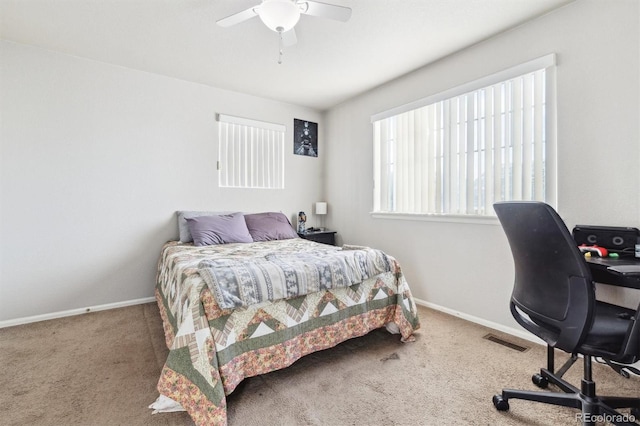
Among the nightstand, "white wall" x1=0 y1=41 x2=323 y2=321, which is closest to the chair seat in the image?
the nightstand

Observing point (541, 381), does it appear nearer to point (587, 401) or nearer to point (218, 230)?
point (587, 401)

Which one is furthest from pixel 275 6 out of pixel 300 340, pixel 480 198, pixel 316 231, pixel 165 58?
pixel 316 231

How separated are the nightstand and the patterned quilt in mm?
1667

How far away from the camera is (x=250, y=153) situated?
3.93 m

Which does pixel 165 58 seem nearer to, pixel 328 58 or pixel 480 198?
pixel 328 58

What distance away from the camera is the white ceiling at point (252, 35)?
2.15 meters

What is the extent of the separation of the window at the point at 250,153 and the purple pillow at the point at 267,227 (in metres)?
0.53

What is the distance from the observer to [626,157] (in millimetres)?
1862

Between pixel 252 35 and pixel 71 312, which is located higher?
pixel 252 35

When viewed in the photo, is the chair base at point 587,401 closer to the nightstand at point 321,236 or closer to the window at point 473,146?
the window at point 473,146

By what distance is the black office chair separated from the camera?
119 cm

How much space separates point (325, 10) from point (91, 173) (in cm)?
278

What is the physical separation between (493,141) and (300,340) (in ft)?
7.54

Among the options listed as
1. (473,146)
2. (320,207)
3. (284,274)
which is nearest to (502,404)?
(284,274)
